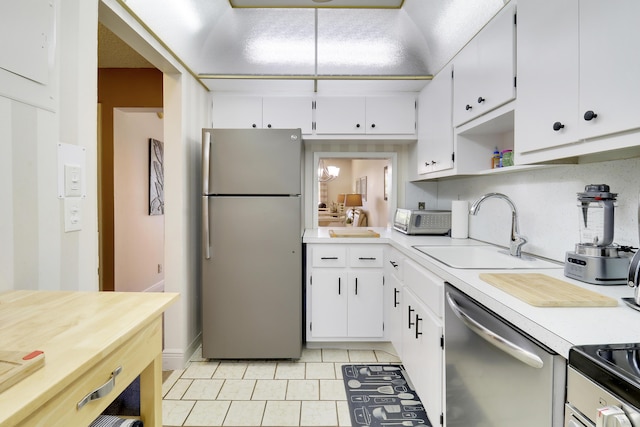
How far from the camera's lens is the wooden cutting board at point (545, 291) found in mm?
932

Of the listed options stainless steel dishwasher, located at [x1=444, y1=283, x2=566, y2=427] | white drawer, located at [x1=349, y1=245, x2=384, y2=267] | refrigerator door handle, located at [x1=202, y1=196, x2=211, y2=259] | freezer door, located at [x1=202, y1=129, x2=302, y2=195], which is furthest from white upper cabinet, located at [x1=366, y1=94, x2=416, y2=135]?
stainless steel dishwasher, located at [x1=444, y1=283, x2=566, y2=427]

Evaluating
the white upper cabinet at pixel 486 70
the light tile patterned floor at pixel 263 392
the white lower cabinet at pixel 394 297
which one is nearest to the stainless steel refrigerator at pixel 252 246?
the light tile patterned floor at pixel 263 392

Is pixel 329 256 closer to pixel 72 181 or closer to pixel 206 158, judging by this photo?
pixel 206 158

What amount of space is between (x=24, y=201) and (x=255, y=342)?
5.92ft

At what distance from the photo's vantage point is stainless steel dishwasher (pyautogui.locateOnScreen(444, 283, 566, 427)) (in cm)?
79

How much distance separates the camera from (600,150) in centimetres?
106

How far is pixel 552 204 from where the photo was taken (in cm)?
168

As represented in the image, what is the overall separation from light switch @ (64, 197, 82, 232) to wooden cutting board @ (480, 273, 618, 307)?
5.17ft

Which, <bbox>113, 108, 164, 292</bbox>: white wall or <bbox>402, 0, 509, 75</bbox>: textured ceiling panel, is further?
<bbox>113, 108, 164, 292</bbox>: white wall

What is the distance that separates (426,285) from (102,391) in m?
1.43

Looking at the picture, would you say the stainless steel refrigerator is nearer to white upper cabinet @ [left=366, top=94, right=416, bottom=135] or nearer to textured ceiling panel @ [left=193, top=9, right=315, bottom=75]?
textured ceiling panel @ [left=193, top=9, right=315, bottom=75]

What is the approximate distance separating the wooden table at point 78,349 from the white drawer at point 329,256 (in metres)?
1.69

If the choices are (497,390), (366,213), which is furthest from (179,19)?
(497,390)

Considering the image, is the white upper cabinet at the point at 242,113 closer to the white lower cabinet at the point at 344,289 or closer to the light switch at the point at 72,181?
the white lower cabinet at the point at 344,289
